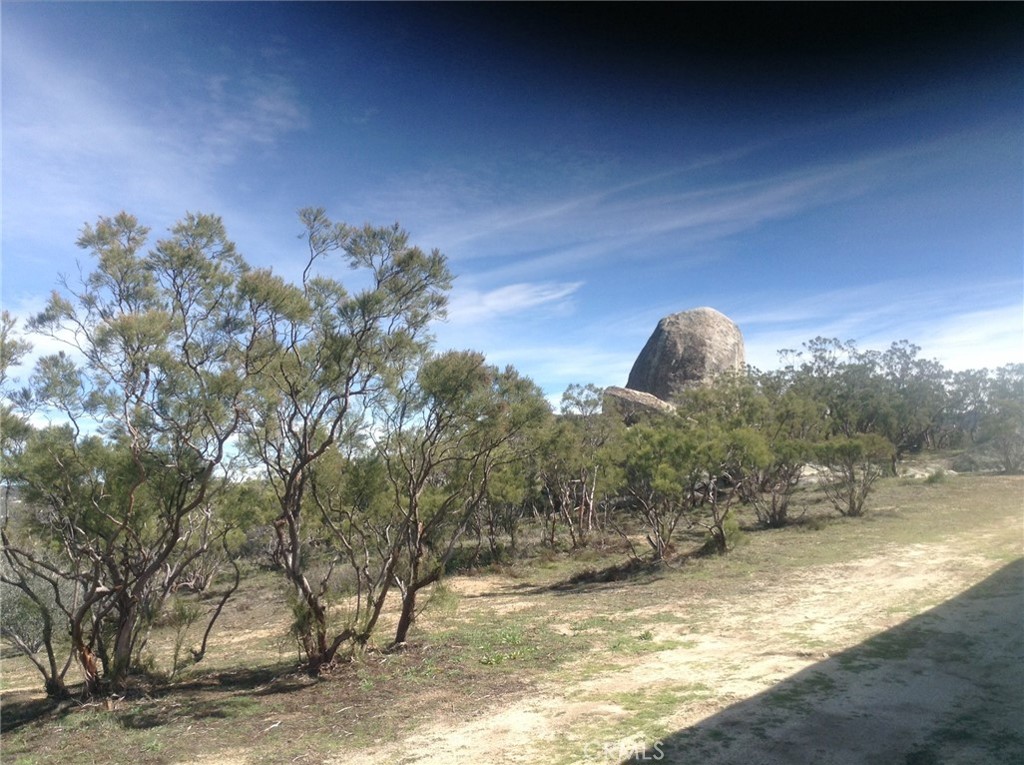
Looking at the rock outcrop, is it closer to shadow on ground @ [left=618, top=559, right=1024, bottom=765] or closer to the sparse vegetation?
the sparse vegetation

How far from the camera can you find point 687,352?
46531mm

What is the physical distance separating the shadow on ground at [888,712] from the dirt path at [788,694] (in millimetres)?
21

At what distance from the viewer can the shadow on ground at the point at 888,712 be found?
5.77 m

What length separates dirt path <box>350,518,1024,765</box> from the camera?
6.08 metres

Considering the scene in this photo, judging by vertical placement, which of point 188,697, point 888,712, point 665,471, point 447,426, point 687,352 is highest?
point 687,352

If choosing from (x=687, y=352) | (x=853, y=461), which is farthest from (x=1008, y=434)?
(x=687, y=352)

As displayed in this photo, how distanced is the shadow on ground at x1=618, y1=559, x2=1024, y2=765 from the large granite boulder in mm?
35942

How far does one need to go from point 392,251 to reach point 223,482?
458cm

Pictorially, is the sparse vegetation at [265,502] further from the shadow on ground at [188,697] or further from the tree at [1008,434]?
the tree at [1008,434]

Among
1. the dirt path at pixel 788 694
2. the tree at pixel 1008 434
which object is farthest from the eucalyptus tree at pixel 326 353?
the tree at pixel 1008 434

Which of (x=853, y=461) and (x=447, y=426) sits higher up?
(x=447, y=426)

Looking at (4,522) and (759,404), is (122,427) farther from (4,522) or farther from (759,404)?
(759,404)

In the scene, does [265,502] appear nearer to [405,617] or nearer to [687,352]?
[405,617]

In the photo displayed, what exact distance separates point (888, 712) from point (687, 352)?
41.2 meters
